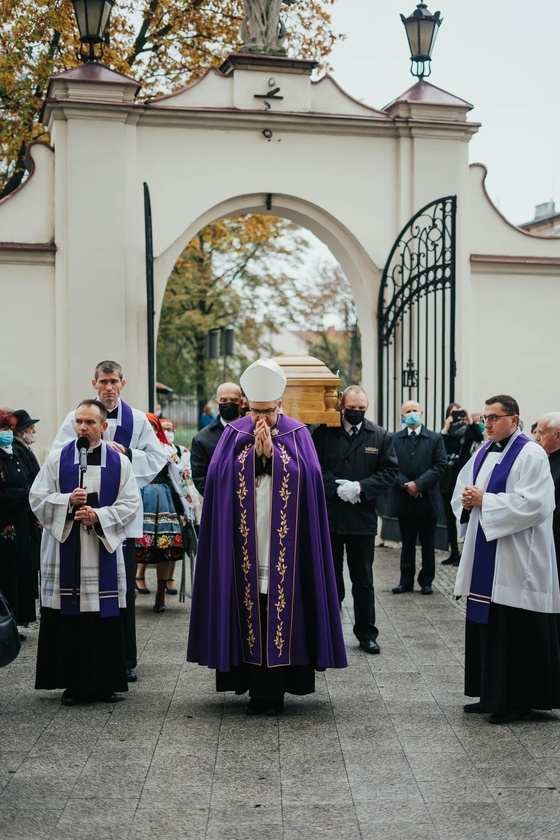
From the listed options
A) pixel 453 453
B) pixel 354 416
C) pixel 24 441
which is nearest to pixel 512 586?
pixel 354 416

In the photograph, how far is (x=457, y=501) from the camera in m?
7.09

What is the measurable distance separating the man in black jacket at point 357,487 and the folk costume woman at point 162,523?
5.05ft

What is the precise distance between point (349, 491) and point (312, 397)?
Result: 96 centimetres

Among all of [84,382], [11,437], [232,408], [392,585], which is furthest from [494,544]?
[84,382]

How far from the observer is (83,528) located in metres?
6.94

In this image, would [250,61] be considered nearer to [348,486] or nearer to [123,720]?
[348,486]

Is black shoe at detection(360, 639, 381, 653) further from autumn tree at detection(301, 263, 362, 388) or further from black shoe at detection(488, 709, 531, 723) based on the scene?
autumn tree at detection(301, 263, 362, 388)

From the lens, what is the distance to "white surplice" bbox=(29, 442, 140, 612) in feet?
22.6

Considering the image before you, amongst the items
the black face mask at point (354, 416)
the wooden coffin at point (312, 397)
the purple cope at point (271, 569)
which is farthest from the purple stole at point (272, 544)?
the wooden coffin at point (312, 397)

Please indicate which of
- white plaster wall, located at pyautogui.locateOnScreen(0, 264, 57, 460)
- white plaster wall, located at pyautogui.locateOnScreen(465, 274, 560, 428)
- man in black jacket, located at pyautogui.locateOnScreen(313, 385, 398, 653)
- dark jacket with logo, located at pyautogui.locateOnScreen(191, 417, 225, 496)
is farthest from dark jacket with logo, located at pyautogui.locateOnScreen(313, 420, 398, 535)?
white plaster wall, located at pyautogui.locateOnScreen(465, 274, 560, 428)

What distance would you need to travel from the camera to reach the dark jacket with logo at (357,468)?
8555 millimetres

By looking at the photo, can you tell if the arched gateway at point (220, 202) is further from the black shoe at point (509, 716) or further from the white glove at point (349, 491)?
the black shoe at point (509, 716)

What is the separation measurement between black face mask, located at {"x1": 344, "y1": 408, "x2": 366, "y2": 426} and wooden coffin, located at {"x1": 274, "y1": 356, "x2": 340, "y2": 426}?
9 centimetres

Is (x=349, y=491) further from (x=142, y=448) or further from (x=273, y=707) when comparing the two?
(x=273, y=707)
